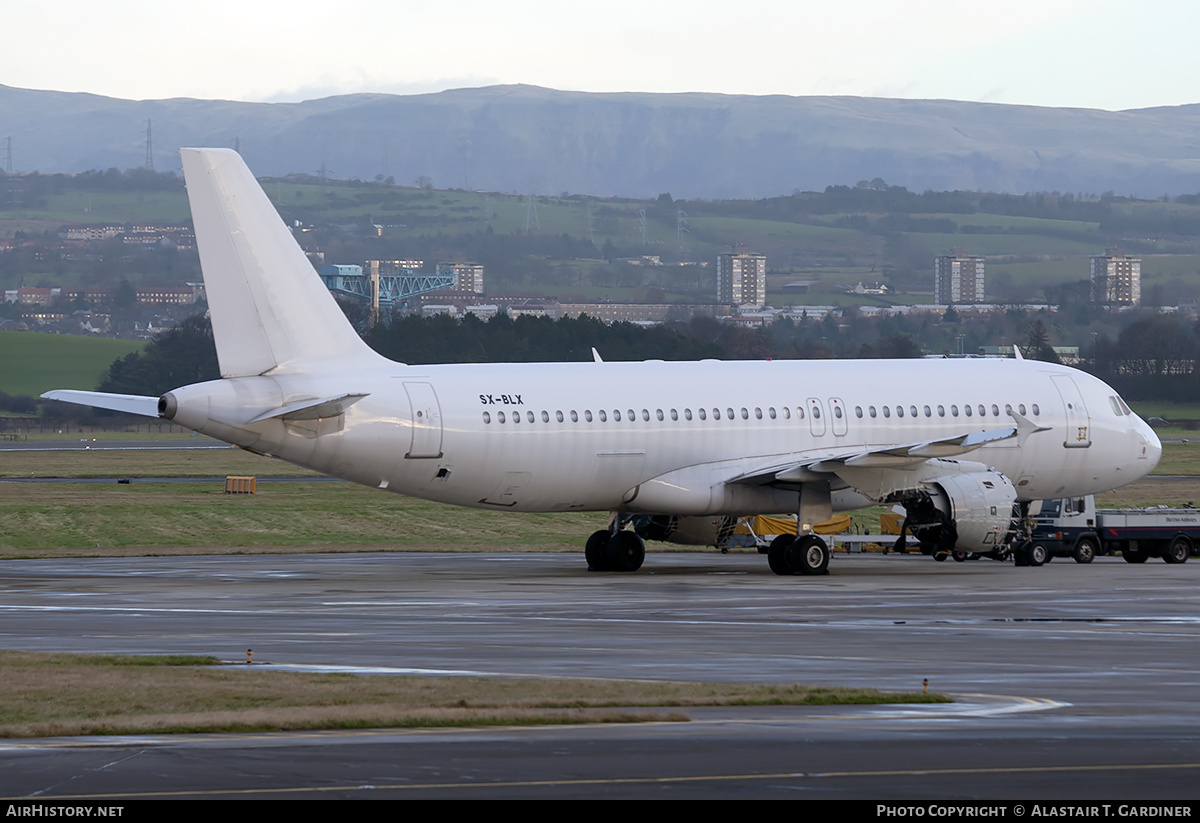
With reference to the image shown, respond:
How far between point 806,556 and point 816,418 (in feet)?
11.6

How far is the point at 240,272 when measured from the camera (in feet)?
116

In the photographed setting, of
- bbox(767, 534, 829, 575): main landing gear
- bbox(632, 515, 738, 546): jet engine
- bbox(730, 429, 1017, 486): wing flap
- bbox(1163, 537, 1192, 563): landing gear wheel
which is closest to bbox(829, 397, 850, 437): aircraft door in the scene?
bbox(730, 429, 1017, 486): wing flap

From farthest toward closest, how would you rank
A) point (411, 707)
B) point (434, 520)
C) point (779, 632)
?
point (434, 520) → point (779, 632) → point (411, 707)

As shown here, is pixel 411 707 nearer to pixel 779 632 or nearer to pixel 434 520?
pixel 779 632

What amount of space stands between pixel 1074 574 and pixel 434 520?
24984mm

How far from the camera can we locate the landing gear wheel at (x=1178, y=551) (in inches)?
1813

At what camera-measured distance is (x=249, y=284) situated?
35.4m

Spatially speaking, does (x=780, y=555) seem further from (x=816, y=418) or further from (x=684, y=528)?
(x=684, y=528)

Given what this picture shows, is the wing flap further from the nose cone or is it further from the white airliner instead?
the nose cone

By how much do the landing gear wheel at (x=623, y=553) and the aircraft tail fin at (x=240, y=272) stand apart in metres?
8.87

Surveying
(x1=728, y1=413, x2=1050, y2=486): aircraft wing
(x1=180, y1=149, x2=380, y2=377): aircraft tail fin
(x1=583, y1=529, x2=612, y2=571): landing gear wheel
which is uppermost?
(x1=180, y1=149, x2=380, y2=377): aircraft tail fin

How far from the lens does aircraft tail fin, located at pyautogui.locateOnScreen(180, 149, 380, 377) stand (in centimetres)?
3531

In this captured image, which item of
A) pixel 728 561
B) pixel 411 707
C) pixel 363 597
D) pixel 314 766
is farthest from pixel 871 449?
pixel 314 766

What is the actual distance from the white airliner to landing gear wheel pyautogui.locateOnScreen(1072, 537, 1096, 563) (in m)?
1.83
